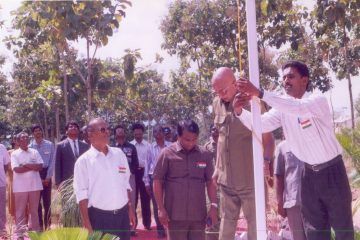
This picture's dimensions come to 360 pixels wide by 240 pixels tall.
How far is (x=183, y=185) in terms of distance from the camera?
16.0 ft

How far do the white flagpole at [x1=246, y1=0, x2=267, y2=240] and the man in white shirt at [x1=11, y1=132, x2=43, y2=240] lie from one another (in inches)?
207

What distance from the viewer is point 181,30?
15.6 m

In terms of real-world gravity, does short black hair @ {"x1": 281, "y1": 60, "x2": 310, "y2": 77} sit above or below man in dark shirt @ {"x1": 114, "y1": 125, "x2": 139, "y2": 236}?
above

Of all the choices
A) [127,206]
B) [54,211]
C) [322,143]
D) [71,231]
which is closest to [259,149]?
[322,143]

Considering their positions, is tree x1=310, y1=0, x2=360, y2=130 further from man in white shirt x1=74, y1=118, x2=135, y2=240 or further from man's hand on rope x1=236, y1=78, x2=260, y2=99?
man's hand on rope x1=236, y1=78, x2=260, y2=99

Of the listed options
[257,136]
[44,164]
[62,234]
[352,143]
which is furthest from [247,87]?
[44,164]

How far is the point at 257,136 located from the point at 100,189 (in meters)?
1.82

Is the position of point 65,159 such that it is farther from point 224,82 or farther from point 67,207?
point 224,82

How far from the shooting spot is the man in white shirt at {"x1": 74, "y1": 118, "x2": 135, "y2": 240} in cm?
446

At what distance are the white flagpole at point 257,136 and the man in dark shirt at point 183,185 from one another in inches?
70.4

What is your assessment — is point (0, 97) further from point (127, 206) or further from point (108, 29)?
point (127, 206)

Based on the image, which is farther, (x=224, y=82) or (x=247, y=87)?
(x=224, y=82)

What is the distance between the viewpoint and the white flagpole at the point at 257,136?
304cm

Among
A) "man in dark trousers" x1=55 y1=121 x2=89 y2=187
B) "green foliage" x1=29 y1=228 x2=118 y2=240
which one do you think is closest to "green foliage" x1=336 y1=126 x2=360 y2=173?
Answer: "green foliage" x1=29 y1=228 x2=118 y2=240
